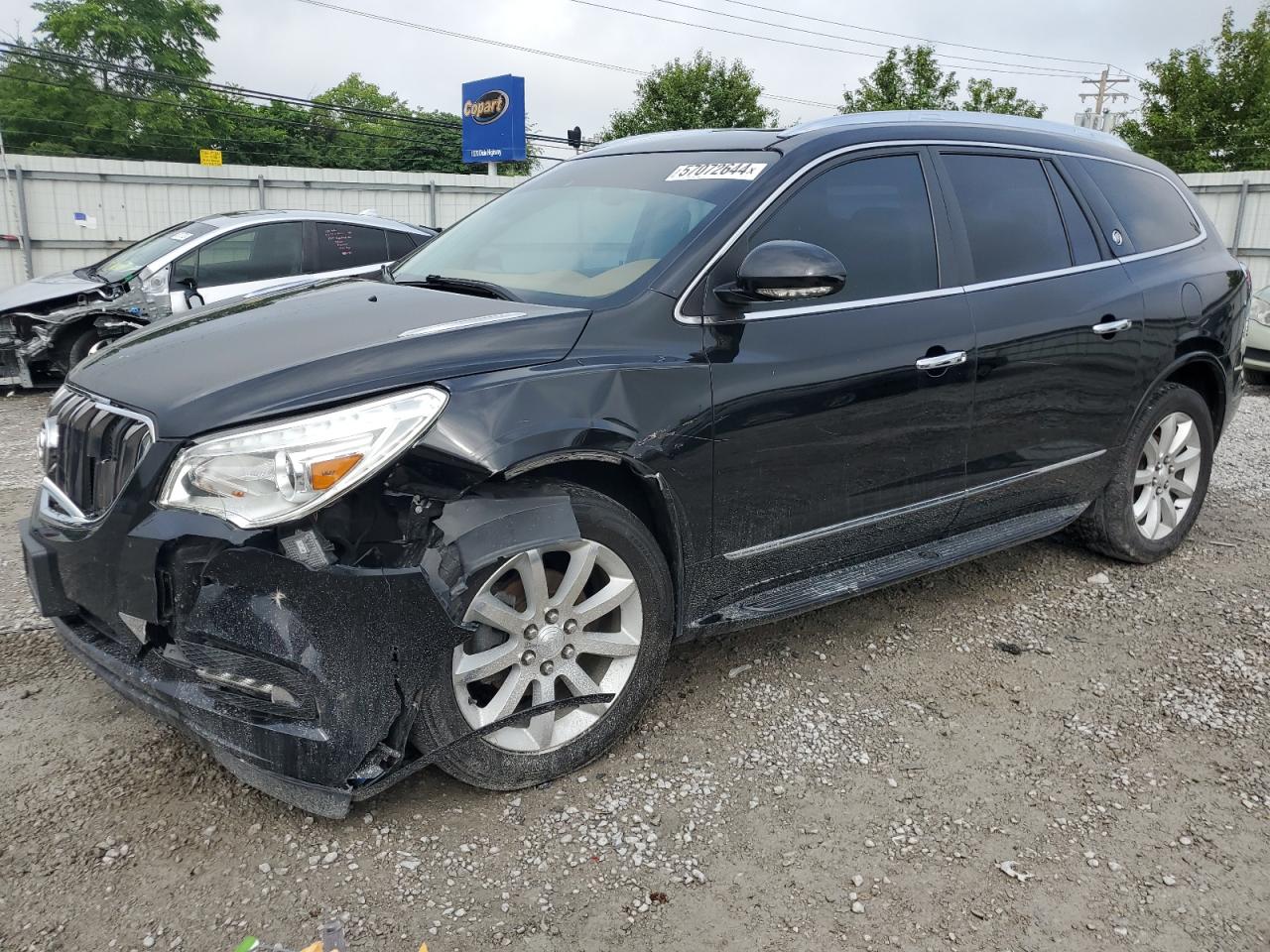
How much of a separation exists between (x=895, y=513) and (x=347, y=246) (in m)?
7.02

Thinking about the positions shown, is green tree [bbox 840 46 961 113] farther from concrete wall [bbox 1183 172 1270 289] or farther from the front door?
the front door

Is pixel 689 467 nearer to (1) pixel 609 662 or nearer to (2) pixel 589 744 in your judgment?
(1) pixel 609 662

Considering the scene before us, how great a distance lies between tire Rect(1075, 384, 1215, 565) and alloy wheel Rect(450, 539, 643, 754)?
2.65 metres

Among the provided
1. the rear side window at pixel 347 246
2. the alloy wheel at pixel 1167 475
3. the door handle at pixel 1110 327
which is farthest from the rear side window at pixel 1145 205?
the rear side window at pixel 347 246

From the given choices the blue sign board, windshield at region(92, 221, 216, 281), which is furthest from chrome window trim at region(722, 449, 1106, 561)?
the blue sign board


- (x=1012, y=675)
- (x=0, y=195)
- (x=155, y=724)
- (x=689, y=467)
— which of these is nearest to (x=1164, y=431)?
(x=1012, y=675)

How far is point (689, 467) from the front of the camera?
9.41ft

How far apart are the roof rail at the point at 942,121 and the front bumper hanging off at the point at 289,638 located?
1.89m

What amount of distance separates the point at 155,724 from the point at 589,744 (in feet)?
4.30

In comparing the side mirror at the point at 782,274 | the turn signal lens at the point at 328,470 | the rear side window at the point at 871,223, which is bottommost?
the turn signal lens at the point at 328,470

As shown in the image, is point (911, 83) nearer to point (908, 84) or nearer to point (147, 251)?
point (908, 84)

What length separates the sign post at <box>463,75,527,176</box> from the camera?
28125 mm

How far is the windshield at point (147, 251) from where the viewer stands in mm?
8672

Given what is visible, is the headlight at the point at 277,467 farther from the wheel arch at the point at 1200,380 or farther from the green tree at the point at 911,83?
the green tree at the point at 911,83
